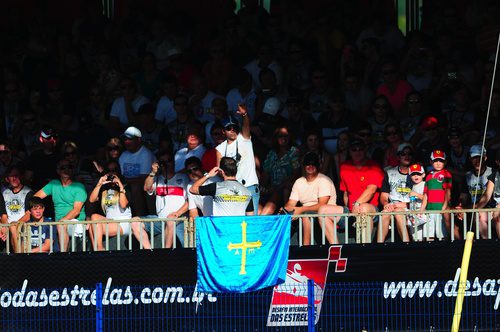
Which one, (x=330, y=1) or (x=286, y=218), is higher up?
(x=330, y=1)

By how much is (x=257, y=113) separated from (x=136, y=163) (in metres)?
2.12

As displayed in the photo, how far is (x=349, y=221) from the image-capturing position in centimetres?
1936

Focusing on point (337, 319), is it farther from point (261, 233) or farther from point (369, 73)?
point (369, 73)

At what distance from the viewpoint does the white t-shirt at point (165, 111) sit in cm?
2242

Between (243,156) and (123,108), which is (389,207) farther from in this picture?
(123,108)

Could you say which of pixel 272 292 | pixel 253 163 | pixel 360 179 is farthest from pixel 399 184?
pixel 272 292

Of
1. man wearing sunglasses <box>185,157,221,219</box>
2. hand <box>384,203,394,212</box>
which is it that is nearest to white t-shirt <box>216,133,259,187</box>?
man wearing sunglasses <box>185,157,221,219</box>

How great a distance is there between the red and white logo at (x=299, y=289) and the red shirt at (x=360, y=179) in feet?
5.68

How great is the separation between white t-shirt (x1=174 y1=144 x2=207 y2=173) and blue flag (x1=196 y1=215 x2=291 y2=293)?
8.70 feet

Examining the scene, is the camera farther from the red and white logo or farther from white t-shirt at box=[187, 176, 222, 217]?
the red and white logo

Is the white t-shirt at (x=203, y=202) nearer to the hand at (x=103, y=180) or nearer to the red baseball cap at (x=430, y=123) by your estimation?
the hand at (x=103, y=180)

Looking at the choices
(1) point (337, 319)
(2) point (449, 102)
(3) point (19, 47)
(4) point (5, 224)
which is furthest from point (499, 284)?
(3) point (19, 47)

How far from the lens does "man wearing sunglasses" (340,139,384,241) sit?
1962cm

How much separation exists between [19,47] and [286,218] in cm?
895
